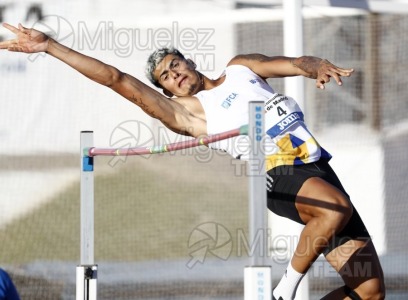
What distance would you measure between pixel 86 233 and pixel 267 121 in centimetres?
109

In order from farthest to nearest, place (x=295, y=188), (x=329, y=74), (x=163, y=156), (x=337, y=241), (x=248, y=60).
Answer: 1. (x=163, y=156)
2. (x=248, y=60)
3. (x=337, y=241)
4. (x=295, y=188)
5. (x=329, y=74)

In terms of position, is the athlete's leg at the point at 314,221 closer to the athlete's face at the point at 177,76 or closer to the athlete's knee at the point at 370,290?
the athlete's knee at the point at 370,290

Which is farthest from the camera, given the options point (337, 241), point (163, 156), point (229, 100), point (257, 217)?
point (163, 156)

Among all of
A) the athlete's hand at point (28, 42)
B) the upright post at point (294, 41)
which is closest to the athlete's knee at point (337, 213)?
the athlete's hand at point (28, 42)

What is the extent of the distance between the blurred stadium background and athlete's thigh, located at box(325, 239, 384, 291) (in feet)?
6.65

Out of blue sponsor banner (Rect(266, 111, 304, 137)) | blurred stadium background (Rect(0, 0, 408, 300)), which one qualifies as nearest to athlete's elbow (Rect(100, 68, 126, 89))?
blue sponsor banner (Rect(266, 111, 304, 137))

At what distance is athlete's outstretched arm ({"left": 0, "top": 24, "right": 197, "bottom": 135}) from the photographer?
15.5 feet

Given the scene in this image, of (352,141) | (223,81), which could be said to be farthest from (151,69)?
(352,141)

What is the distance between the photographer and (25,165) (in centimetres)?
722

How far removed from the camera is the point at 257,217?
419 cm

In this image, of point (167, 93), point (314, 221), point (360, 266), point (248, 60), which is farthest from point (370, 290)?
point (167, 93)

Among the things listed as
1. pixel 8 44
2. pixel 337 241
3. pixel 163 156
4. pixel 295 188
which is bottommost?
pixel 337 241

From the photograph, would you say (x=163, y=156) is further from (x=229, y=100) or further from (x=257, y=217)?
(x=257, y=217)

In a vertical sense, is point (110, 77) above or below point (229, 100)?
above
